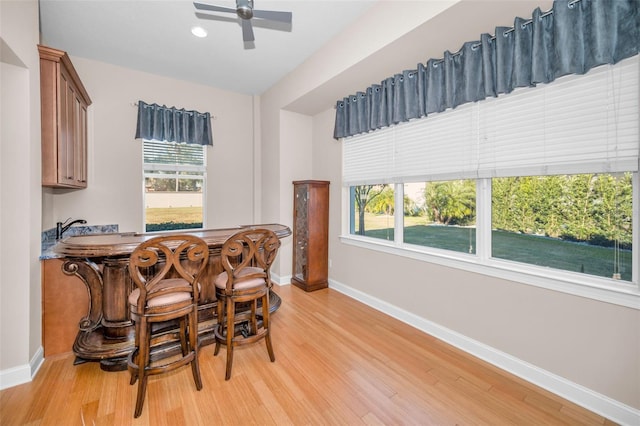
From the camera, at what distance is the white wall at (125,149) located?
11.8 ft

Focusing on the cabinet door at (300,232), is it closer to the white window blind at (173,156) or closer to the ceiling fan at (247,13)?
the white window blind at (173,156)

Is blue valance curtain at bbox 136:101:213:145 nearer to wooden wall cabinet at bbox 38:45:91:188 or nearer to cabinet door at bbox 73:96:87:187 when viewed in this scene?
cabinet door at bbox 73:96:87:187

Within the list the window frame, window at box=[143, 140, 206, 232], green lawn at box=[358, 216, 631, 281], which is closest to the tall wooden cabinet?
the window frame

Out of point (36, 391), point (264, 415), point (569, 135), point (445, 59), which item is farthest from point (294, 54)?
point (36, 391)

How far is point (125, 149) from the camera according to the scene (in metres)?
3.87

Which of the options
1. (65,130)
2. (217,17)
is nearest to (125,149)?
(65,130)

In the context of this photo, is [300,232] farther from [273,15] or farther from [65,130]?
[65,130]

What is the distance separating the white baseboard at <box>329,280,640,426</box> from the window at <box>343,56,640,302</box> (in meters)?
0.71

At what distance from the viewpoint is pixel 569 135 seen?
192cm

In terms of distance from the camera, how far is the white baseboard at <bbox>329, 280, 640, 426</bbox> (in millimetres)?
1724

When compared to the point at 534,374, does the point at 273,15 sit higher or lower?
higher

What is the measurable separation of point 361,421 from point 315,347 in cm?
89

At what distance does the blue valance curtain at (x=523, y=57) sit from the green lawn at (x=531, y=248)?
1225mm

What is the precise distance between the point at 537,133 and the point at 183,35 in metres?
3.72
